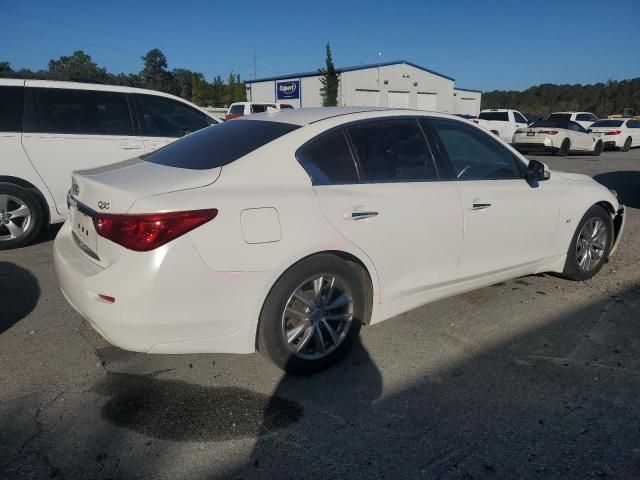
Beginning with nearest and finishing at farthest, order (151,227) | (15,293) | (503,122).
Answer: (151,227) → (15,293) → (503,122)

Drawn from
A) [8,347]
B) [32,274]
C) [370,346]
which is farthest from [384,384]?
[32,274]

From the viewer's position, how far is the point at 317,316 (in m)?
3.04

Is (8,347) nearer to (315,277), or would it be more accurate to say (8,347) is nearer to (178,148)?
(178,148)

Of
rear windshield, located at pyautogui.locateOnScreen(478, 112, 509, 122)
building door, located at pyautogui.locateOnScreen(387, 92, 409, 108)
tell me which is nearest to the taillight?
rear windshield, located at pyautogui.locateOnScreen(478, 112, 509, 122)

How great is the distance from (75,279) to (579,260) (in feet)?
13.8

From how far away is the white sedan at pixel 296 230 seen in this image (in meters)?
2.54

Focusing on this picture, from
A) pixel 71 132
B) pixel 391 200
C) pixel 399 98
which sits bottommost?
pixel 391 200

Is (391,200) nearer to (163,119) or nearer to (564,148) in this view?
(163,119)

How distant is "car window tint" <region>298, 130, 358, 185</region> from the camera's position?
3.01 meters

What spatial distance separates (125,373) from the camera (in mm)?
Answer: 3119

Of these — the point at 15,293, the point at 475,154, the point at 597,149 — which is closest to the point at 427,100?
the point at 597,149

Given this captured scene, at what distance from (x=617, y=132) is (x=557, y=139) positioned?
4995 mm

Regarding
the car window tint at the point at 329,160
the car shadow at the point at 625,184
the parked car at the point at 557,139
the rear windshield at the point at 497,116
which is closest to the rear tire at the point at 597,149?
the parked car at the point at 557,139

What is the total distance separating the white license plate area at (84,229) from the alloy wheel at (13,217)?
290cm
